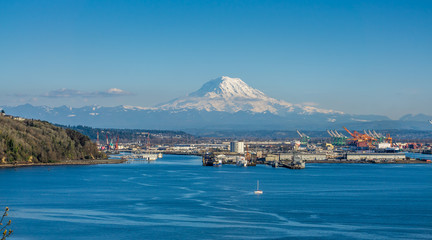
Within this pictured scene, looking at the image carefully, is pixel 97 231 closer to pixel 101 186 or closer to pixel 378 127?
pixel 101 186

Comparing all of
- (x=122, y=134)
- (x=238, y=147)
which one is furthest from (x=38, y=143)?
(x=122, y=134)

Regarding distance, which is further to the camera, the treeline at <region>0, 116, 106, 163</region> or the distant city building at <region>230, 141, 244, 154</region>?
the distant city building at <region>230, 141, 244, 154</region>

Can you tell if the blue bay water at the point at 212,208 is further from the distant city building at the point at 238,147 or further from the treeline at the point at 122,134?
the treeline at the point at 122,134

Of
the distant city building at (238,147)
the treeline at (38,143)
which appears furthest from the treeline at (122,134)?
the treeline at (38,143)

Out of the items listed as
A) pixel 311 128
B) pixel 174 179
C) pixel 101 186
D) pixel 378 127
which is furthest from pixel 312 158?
pixel 311 128

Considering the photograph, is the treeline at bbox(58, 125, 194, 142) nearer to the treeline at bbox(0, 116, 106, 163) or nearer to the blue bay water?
Answer: the treeline at bbox(0, 116, 106, 163)

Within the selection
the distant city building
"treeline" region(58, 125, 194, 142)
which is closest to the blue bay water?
the distant city building
